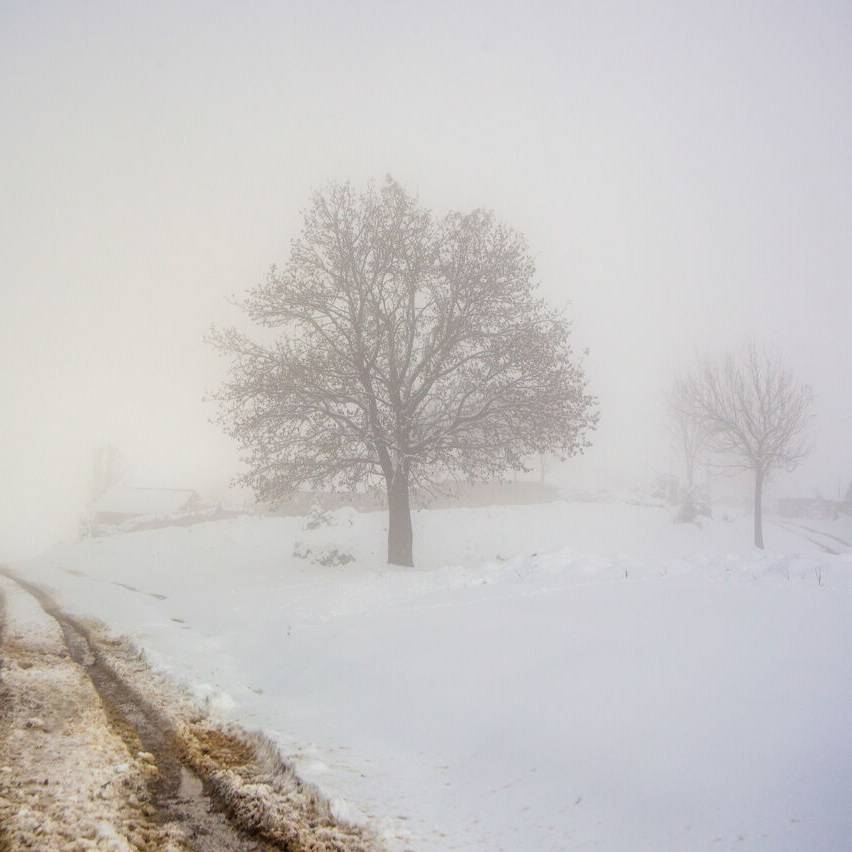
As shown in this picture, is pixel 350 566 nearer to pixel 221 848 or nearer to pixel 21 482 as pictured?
pixel 221 848

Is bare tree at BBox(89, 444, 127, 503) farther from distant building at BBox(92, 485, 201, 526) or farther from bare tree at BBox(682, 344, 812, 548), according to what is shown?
bare tree at BBox(682, 344, 812, 548)

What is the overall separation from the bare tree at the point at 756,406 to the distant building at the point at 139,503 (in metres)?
52.3

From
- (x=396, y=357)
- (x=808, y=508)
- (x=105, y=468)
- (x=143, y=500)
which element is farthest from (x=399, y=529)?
(x=105, y=468)

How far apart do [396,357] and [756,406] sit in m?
22.6

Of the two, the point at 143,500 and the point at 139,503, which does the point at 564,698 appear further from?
the point at 143,500

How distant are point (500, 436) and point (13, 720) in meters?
11.8

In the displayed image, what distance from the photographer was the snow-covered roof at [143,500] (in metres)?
59.1

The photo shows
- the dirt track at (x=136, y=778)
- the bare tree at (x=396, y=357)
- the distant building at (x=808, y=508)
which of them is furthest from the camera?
the distant building at (x=808, y=508)

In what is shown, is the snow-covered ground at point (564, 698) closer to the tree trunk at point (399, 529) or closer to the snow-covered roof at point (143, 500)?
the tree trunk at point (399, 529)

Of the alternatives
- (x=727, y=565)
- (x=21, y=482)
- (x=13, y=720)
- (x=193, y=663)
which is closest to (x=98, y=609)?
(x=193, y=663)

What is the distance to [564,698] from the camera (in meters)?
4.30

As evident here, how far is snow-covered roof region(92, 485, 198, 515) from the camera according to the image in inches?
2328

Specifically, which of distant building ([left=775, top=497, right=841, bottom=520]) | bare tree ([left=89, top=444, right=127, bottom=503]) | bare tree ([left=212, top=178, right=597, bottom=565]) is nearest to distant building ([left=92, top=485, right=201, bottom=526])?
bare tree ([left=89, top=444, right=127, bottom=503])

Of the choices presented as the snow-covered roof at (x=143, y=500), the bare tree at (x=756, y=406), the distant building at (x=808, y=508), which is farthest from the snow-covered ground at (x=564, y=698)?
the distant building at (x=808, y=508)
